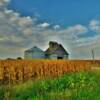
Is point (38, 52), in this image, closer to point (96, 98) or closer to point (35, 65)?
point (35, 65)

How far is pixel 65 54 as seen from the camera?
81.8 meters

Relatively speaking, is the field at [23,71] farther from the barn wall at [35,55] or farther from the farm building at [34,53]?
the farm building at [34,53]

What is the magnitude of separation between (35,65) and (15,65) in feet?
11.8

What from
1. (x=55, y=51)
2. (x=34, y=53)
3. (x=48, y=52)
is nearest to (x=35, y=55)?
(x=34, y=53)

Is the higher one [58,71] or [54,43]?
[54,43]

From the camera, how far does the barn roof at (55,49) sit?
7956 cm

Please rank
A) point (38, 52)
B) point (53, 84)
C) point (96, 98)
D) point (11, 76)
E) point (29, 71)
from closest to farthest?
point (96, 98) → point (53, 84) → point (11, 76) → point (29, 71) → point (38, 52)

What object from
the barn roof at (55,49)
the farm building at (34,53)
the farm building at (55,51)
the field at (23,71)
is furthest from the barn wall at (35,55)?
the field at (23,71)

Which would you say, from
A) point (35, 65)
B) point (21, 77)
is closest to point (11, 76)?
point (21, 77)

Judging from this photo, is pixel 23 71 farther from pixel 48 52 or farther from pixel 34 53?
pixel 34 53

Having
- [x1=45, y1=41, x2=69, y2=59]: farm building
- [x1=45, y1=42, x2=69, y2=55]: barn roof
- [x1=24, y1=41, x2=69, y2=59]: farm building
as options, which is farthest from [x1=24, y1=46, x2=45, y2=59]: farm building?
[x1=45, y1=42, x2=69, y2=55]: barn roof

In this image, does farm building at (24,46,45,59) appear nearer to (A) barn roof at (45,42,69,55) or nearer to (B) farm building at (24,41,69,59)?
(B) farm building at (24,41,69,59)

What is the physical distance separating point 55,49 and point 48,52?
213 centimetres

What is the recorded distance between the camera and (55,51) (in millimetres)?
79250
